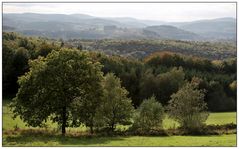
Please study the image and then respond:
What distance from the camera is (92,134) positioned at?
4016cm

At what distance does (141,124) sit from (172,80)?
47738 millimetres

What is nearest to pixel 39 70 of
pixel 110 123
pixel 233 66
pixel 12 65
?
pixel 110 123

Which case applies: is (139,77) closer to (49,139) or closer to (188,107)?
(188,107)

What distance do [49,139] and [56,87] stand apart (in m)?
6.74

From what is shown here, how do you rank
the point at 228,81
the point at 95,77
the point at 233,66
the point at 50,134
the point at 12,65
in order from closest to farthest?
the point at 50,134 < the point at 95,77 < the point at 12,65 < the point at 228,81 < the point at 233,66

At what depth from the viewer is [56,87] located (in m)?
40.9

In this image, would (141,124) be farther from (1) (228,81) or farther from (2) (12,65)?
(1) (228,81)

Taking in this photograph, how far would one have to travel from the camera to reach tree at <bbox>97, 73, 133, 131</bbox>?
44.2 m

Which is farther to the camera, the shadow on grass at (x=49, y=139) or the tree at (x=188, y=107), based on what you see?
the tree at (x=188, y=107)

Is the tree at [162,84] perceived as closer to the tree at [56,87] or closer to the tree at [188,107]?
the tree at [188,107]

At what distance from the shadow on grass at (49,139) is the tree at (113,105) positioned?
15.7ft

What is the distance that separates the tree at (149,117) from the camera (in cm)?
4481

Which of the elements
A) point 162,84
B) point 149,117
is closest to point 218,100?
point 162,84

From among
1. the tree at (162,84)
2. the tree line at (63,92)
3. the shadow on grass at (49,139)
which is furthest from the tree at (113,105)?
the tree at (162,84)
